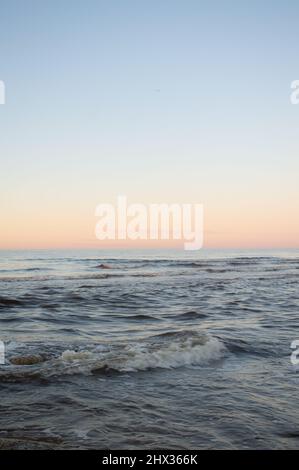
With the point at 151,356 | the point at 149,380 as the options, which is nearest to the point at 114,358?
the point at 151,356

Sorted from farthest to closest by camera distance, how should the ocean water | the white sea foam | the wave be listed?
the white sea foam → the wave → the ocean water

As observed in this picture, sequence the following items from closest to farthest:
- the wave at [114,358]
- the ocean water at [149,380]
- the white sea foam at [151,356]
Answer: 1. the ocean water at [149,380]
2. the wave at [114,358]
3. the white sea foam at [151,356]

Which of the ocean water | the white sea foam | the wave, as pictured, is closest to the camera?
the ocean water

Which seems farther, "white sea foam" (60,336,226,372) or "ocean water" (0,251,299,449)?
"white sea foam" (60,336,226,372)

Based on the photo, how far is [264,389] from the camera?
6.09 m

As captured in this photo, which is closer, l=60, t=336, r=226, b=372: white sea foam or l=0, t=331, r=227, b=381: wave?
l=0, t=331, r=227, b=381: wave

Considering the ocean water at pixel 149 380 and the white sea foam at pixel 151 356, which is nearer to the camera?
the ocean water at pixel 149 380

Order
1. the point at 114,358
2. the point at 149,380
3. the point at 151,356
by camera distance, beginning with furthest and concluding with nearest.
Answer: the point at 151,356 < the point at 114,358 < the point at 149,380

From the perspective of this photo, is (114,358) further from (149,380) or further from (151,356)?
(149,380)

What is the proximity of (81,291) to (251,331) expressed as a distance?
11.1 meters

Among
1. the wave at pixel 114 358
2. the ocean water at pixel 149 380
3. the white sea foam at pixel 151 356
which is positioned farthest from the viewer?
the white sea foam at pixel 151 356

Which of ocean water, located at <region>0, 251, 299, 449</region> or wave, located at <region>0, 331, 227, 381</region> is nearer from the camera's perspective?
ocean water, located at <region>0, 251, 299, 449</region>
